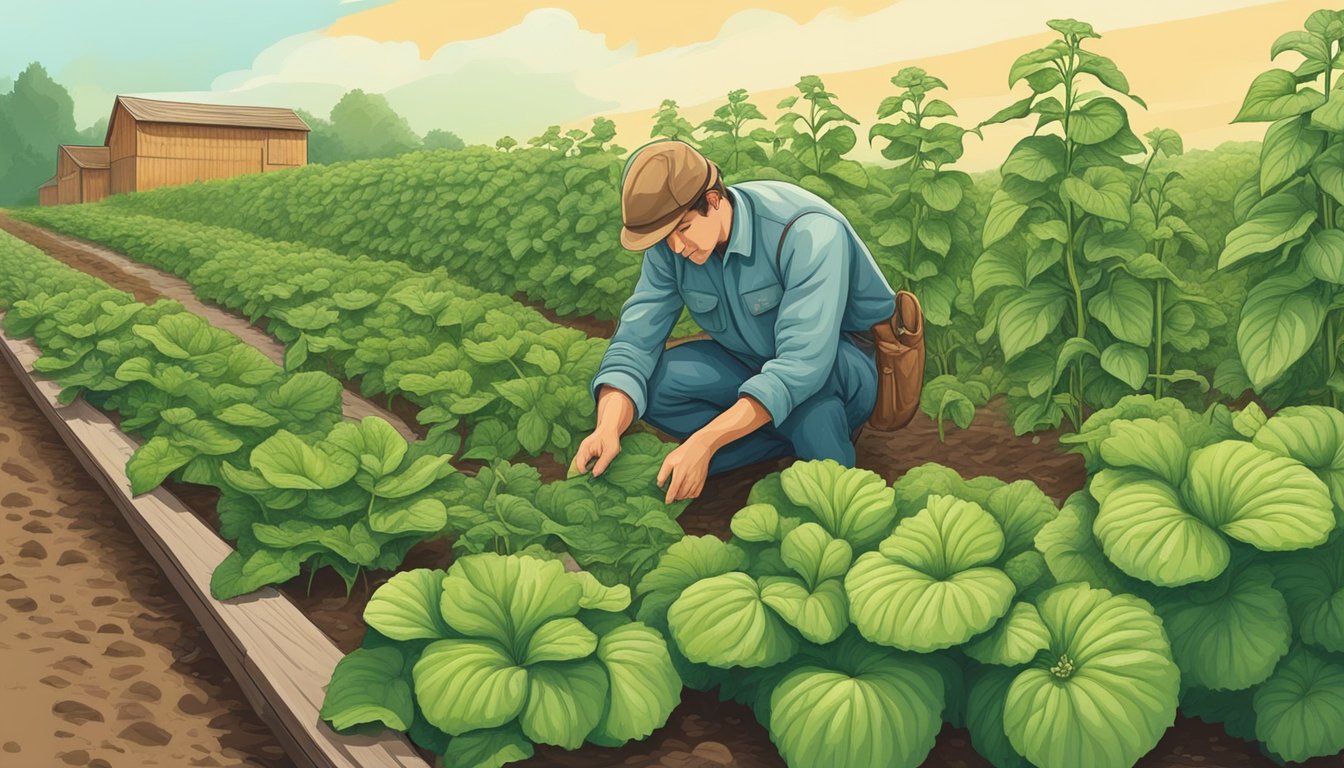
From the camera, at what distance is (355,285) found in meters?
5.95

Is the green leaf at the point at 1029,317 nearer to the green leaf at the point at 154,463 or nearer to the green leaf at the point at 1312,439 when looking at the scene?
the green leaf at the point at 1312,439

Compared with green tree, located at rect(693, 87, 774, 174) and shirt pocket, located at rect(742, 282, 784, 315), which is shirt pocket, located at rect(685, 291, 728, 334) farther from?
green tree, located at rect(693, 87, 774, 174)

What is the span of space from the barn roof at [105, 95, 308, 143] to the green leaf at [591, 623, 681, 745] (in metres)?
32.3

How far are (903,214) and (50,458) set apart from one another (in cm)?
384

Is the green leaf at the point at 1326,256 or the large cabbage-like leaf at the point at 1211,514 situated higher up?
the green leaf at the point at 1326,256

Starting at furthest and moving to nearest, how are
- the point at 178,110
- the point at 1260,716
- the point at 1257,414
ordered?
the point at 178,110
the point at 1257,414
the point at 1260,716

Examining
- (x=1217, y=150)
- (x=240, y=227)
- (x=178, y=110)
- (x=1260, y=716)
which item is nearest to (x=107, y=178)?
(x=178, y=110)

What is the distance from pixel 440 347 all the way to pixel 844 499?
230 cm

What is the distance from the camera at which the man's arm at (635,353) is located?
9.49 ft

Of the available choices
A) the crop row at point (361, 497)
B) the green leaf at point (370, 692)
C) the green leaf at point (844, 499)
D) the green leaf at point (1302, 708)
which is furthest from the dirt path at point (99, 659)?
the green leaf at point (1302, 708)

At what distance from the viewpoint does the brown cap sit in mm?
2619

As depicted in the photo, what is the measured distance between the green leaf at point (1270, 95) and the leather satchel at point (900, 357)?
105 centimetres

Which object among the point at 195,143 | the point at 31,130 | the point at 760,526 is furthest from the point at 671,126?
the point at 31,130

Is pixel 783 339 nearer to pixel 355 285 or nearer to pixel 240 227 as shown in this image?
pixel 355 285
